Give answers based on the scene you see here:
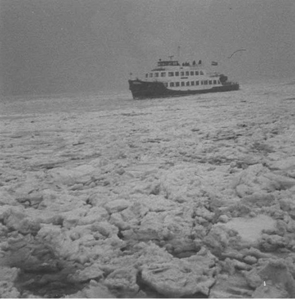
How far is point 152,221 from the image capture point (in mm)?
1800

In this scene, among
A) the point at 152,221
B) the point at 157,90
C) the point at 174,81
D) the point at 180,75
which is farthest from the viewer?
the point at 180,75

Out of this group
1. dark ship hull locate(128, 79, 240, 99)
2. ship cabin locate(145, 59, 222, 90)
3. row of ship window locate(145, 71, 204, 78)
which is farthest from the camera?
row of ship window locate(145, 71, 204, 78)

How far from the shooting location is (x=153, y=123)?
5055 mm

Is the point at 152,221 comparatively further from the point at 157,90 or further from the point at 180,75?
the point at 180,75

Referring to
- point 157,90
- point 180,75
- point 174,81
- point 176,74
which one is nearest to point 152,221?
point 157,90

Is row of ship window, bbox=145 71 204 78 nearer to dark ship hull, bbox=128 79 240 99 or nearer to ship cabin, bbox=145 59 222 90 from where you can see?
ship cabin, bbox=145 59 222 90

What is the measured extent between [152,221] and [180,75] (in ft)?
40.6

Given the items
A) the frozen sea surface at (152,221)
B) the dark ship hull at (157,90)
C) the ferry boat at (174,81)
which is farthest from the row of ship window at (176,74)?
the frozen sea surface at (152,221)

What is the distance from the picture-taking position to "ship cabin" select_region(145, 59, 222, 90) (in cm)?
1304

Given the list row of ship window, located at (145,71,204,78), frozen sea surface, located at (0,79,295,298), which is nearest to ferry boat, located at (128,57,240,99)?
row of ship window, located at (145,71,204,78)

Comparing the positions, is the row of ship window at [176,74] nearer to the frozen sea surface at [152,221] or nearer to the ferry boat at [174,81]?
the ferry boat at [174,81]

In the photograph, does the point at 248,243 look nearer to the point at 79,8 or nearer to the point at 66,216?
the point at 66,216

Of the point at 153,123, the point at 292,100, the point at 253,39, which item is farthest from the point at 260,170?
the point at 292,100

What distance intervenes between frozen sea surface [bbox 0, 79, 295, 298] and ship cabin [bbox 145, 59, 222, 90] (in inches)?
396
